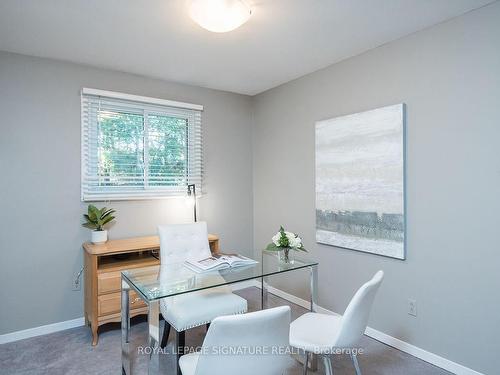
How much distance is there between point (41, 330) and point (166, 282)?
5.61 ft

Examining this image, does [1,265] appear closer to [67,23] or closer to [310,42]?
[67,23]

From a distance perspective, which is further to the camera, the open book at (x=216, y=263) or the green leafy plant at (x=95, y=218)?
the green leafy plant at (x=95, y=218)

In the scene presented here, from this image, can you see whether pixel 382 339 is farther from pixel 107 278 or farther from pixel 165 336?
pixel 107 278

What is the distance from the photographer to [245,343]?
3.79ft

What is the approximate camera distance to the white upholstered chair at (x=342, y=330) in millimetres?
1505

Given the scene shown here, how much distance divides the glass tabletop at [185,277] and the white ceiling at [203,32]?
1685mm

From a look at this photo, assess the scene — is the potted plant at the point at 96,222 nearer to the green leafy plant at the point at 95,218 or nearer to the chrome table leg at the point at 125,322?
the green leafy plant at the point at 95,218

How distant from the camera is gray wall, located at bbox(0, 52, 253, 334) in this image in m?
2.60

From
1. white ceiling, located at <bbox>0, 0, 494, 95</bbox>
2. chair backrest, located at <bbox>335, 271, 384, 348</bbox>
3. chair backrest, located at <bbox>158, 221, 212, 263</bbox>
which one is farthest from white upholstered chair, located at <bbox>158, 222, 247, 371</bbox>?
white ceiling, located at <bbox>0, 0, 494, 95</bbox>

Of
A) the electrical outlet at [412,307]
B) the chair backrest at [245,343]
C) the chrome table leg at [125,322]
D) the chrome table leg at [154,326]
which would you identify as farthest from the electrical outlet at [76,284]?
the electrical outlet at [412,307]

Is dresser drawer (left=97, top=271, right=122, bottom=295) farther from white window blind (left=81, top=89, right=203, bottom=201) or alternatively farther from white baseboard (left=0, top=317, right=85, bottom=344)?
white window blind (left=81, top=89, right=203, bottom=201)

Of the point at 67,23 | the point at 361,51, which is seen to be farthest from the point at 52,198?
the point at 361,51

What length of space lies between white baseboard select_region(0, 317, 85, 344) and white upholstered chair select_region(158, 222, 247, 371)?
1033mm

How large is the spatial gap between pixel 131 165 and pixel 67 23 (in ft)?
4.42
